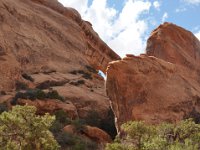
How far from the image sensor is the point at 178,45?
117 feet

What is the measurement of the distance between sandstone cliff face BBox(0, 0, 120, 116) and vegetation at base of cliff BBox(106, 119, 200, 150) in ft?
58.0

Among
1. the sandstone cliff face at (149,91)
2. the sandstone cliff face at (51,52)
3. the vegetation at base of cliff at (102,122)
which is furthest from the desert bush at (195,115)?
the sandstone cliff face at (51,52)

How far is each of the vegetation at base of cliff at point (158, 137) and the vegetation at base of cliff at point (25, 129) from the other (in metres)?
3.27

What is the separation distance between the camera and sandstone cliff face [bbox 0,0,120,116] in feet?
120

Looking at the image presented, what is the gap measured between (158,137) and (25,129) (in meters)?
5.25

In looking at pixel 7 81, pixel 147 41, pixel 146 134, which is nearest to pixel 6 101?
pixel 7 81

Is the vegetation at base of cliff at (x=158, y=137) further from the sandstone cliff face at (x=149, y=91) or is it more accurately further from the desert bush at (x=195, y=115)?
the desert bush at (x=195, y=115)

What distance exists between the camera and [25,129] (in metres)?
13.5

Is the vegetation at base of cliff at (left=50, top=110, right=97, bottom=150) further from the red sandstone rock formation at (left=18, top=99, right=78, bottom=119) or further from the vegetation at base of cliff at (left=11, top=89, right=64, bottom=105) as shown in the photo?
the vegetation at base of cliff at (left=11, top=89, right=64, bottom=105)

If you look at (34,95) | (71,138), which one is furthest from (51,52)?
(71,138)

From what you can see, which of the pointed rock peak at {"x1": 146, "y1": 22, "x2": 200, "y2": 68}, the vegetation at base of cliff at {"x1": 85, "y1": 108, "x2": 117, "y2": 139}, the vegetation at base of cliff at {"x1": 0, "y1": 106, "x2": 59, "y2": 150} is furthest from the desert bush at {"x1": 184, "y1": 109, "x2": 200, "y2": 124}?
the vegetation at base of cliff at {"x1": 0, "y1": 106, "x2": 59, "y2": 150}

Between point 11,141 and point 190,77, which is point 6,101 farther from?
point 11,141

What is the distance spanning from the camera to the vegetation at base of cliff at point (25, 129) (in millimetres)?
13461

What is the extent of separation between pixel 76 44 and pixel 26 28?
30.3 feet
